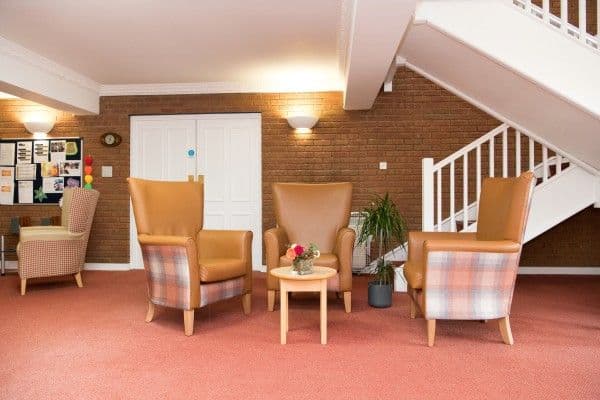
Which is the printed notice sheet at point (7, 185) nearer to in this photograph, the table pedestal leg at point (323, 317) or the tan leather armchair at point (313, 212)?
the tan leather armchair at point (313, 212)

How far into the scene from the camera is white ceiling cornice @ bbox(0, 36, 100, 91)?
509cm

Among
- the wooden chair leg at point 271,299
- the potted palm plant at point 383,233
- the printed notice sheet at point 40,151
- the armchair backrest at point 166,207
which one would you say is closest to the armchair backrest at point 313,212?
the potted palm plant at point 383,233

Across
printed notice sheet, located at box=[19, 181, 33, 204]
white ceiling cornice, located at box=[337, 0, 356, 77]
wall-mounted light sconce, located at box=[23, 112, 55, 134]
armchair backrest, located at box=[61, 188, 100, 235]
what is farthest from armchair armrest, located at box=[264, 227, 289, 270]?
printed notice sheet, located at box=[19, 181, 33, 204]

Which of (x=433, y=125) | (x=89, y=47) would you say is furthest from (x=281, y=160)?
(x=89, y=47)

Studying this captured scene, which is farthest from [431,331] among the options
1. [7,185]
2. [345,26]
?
[7,185]

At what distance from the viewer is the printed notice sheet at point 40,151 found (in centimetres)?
706

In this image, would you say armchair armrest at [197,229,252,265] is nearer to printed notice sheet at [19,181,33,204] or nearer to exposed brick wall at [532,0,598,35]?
printed notice sheet at [19,181,33,204]

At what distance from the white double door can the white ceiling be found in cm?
61

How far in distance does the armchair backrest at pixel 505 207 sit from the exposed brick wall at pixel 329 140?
106 inches

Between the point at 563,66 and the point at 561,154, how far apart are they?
1.59 m

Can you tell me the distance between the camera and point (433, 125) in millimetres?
6570

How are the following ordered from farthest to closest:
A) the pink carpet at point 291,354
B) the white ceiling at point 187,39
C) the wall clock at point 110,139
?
the wall clock at point 110,139 < the white ceiling at point 187,39 < the pink carpet at point 291,354

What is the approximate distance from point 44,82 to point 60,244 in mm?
1990

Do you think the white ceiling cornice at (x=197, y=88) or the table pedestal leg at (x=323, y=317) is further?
the white ceiling cornice at (x=197, y=88)
